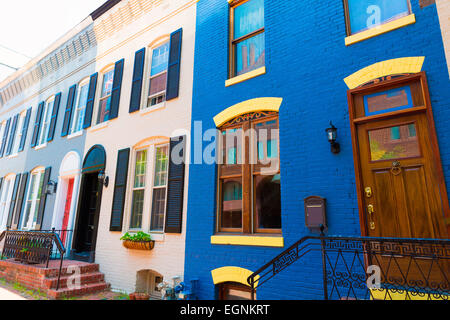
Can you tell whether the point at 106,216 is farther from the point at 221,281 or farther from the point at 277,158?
the point at 277,158

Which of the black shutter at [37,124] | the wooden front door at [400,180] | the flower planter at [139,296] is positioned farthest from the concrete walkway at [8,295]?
the black shutter at [37,124]

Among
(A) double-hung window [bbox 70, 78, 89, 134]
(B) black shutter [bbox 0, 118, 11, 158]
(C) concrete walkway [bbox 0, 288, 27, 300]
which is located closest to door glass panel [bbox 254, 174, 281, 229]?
(C) concrete walkway [bbox 0, 288, 27, 300]

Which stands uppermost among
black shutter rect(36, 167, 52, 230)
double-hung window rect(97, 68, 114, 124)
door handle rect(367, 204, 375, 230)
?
double-hung window rect(97, 68, 114, 124)

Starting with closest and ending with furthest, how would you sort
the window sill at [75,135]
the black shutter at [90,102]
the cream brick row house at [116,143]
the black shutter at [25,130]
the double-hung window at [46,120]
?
the cream brick row house at [116,143] → the black shutter at [90,102] → the window sill at [75,135] → the double-hung window at [46,120] → the black shutter at [25,130]

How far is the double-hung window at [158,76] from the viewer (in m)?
7.68

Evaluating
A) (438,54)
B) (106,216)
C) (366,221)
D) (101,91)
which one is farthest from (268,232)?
(101,91)

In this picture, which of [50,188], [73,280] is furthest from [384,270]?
[50,188]

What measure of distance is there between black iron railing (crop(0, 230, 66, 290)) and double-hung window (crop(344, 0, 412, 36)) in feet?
25.3

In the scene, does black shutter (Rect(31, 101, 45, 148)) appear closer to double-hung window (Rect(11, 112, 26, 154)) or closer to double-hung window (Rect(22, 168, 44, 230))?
double-hung window (Rect(22, 168, 44, 230))

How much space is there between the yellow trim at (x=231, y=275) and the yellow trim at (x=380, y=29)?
4280 mm

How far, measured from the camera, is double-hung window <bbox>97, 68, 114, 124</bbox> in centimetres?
906

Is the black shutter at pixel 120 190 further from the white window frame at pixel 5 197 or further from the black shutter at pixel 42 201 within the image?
the white window frame at pixel 5 197

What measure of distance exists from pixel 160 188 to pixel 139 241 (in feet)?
4.42

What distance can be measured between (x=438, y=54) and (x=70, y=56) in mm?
12242
